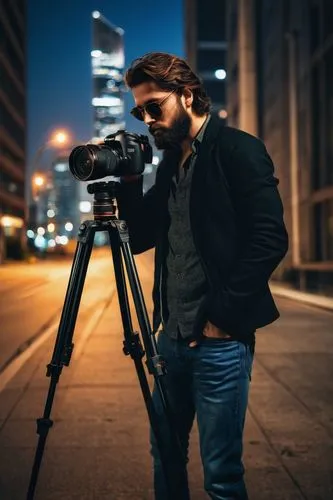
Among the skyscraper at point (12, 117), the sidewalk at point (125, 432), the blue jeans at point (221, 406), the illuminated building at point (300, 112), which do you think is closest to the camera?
the blue jeans at point (221, 406)

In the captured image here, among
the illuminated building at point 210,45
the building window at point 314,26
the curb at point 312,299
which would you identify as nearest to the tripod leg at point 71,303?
the curb at point 312,299

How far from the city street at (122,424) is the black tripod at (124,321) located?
1.25m

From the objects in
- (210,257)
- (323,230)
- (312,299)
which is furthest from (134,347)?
(323,230)

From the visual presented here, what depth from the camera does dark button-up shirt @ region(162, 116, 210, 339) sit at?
2.25 m

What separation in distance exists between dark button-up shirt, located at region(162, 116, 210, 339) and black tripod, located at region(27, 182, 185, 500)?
0.35 feet

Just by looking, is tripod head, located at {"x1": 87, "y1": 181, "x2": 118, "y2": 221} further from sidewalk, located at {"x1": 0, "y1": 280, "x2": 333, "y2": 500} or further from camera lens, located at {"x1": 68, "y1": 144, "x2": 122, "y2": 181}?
sidewalk, located at {"x1": 0, "y1": 280, "x2": 333, "y2": 500}

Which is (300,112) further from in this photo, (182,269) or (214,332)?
(214,332)

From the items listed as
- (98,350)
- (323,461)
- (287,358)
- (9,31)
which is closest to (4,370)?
(98,350)

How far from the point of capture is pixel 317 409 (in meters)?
5.36

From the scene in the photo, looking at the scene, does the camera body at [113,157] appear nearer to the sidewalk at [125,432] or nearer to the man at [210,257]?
the man at [210,257]

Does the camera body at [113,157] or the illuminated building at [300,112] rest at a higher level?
the illuminated building at [300,112]

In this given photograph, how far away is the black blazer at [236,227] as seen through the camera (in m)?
2.09

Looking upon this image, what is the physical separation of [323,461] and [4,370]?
4317mm

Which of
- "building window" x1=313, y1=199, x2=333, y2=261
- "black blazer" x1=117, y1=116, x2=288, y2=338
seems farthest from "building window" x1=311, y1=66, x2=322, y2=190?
"black blazer" x1=117, y1=116, x2=288, y2=338
